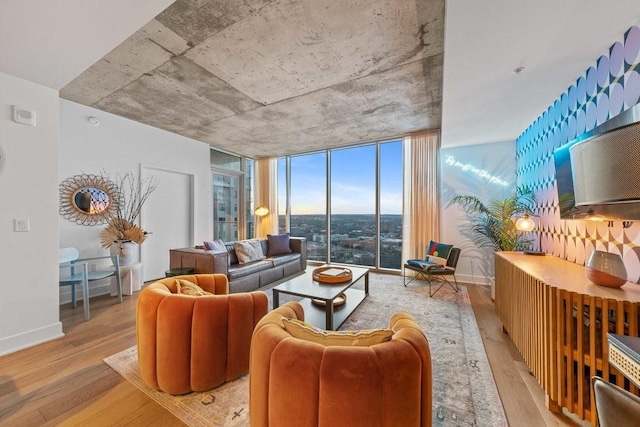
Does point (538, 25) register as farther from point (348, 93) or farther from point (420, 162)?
point (420, 162)

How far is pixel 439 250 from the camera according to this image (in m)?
3.98

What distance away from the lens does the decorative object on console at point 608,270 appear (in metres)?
1.45

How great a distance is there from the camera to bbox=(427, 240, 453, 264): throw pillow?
3.89 meters

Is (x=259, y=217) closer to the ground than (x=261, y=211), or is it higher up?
closer to the ground

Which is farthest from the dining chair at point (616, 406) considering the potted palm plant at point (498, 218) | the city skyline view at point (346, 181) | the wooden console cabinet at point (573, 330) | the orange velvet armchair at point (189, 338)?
the city skyline view at point (346, 181)

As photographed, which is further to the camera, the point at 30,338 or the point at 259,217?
the point at 259,217

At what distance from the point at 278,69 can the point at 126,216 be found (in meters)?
3.55

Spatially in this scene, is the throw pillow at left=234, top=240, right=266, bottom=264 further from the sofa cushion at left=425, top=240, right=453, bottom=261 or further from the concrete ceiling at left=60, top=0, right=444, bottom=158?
the sofa cushion at left=425, top=240, right=453, bottom=261

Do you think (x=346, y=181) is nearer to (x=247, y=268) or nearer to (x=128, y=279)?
(x=247, y=268)

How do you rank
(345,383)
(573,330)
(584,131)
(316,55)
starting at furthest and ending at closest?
1. (316,55)
2. (584,131)
3. (573,330)
4. (345,383)

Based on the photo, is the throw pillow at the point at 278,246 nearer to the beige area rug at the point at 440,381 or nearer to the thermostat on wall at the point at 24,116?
the beige area rug at the point at 440,381

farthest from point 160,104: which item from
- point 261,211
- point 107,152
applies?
point 261,211

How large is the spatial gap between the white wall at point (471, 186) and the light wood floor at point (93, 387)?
1.88 meters

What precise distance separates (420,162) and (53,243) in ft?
17.4
